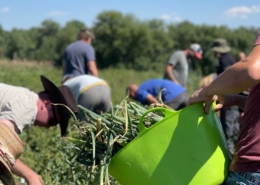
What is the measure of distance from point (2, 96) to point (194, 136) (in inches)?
43.0

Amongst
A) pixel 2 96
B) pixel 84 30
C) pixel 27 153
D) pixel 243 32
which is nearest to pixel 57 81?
pixel 84 30

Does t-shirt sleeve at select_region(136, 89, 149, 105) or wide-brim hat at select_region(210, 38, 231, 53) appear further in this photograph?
wide-brim hat at select_region(210, 38, 231, 53)

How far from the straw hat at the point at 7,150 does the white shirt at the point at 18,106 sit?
0.40 feet

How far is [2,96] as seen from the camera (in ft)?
7.28

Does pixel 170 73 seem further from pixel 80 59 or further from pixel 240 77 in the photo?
pixel 240 77

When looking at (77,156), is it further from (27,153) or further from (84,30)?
(84,30)

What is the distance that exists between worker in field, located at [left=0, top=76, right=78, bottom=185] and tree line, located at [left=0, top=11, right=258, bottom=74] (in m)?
47.9

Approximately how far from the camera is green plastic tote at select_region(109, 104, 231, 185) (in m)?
1.67

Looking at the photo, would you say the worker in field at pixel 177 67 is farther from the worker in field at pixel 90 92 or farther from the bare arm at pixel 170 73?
the worker in field at pixel 90 92

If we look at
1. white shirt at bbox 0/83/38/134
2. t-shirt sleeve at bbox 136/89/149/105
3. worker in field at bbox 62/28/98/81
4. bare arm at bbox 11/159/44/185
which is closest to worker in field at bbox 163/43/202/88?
worker in field at bbox 62/28/98/81

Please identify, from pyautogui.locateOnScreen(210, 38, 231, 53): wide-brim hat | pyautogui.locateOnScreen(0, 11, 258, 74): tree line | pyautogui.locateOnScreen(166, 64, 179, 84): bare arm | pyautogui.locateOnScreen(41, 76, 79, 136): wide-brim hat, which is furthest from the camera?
pyautogui.locateOnScreen(0, 11, 258, 74): tree line

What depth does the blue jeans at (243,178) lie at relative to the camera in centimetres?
163

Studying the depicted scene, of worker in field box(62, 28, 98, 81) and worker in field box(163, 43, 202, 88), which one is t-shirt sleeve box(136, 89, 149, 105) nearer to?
worker in field box(62, 28, 98, 81)

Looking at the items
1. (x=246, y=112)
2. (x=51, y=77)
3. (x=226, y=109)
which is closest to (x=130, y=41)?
(x=51, y=77)
